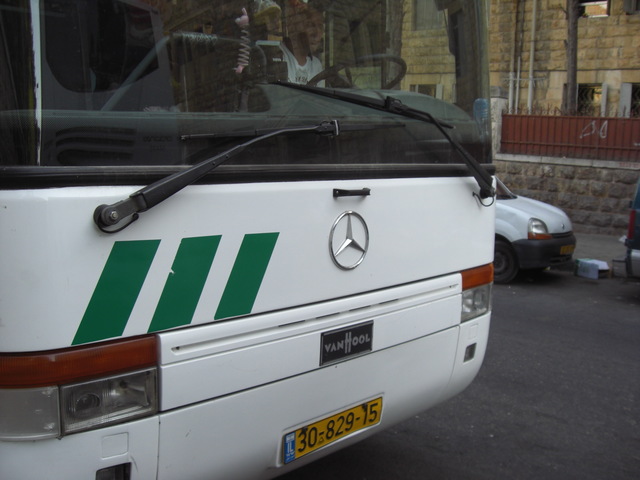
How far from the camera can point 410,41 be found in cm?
317

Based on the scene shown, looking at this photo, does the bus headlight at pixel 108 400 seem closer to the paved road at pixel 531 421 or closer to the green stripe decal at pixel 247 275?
the green stripe decal at pixel 247 275

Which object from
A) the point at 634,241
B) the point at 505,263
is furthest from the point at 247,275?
the point at 505,263

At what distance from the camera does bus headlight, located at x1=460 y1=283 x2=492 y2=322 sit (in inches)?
133

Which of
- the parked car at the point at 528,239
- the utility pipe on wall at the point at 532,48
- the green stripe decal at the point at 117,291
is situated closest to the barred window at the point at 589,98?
the utility pipe on wall at the point at 532,48

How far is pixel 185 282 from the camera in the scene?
91.1 inches

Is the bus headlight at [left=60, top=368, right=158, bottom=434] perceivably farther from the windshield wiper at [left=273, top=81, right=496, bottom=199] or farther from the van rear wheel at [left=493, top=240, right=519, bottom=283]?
the van rear wheel at [left=493, top=240, right=519, bottom=283]

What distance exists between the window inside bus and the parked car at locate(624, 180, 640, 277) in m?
5.16

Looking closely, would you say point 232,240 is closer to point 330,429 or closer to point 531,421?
point 330,429

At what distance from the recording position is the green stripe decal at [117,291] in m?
2.12

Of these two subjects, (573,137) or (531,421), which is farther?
(573,137)

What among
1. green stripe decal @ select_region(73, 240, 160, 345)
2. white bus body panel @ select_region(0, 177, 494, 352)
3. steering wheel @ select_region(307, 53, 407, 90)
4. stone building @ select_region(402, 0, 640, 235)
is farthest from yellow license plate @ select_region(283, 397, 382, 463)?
stone building @ select_region(402, 0, 640, 235)

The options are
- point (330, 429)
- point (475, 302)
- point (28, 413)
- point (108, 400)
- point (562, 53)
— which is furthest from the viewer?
point (562, 53)

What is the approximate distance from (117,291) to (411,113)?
146cm

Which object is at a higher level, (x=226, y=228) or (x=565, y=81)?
(x=565, y=81)
